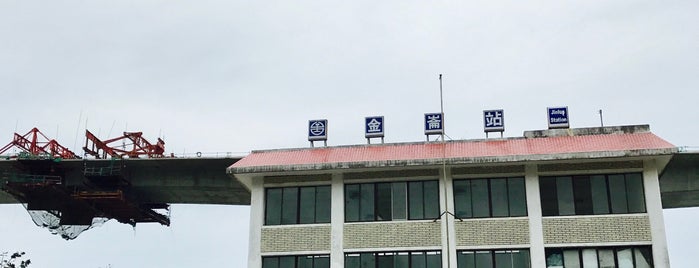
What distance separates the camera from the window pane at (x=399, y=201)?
2544cm

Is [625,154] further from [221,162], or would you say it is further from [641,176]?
[221,162]

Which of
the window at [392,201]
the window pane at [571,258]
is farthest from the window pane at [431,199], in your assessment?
the window pane at [571,258]

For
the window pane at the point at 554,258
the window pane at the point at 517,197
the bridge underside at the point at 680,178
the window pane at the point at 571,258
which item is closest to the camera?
the window pane at the point at 571,258

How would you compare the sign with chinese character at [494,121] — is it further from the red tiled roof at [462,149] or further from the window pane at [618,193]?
the window pane at [618,193]

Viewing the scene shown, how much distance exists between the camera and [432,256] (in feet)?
81.2

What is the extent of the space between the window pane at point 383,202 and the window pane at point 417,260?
4.50 ft

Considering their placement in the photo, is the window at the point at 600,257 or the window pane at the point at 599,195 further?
the window pane at the point at 599,195

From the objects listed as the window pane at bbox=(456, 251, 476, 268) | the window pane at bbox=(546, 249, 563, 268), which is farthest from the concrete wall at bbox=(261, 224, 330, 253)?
the window pane at bbox=(546, 249, 563, 268)

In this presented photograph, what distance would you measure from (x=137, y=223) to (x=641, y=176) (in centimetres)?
3021

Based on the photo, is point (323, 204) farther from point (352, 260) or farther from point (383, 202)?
point (352, 260)

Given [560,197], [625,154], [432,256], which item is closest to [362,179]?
[432,256]

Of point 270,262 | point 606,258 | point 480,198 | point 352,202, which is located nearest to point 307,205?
point 352,202

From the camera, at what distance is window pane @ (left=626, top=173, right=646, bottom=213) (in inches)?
950

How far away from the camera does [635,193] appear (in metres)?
24.3
